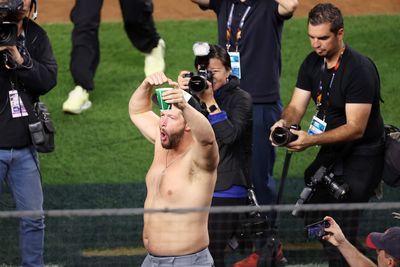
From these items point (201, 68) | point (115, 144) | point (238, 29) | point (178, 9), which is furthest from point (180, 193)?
point (178, 9)

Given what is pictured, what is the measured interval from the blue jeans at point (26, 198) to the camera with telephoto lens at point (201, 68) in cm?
125

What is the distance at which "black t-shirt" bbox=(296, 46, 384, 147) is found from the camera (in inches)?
282

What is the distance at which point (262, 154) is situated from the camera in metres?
8.14

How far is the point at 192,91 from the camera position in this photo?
6.93 metres

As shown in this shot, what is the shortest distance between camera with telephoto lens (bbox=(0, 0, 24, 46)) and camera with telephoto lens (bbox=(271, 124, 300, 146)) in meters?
1.76

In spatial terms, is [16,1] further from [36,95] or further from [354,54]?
[354,54]

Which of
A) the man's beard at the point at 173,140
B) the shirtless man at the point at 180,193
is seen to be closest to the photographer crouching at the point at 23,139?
the shirtless man at the point at 180,193

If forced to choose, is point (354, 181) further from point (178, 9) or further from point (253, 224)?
point (178, 9)

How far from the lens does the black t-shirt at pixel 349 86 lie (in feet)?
23.5

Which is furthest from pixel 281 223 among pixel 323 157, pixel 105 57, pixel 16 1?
pixel 105 57

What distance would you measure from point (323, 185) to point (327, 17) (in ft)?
3.61

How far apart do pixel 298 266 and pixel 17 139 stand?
2214 millimetres

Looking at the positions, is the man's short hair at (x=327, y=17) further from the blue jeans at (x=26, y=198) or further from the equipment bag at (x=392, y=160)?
the blue jeans at (x=26, y=198)

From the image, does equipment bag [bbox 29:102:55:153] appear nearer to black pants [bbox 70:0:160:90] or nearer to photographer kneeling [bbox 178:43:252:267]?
photographer kneeling [bbox 178:43:252:267]
